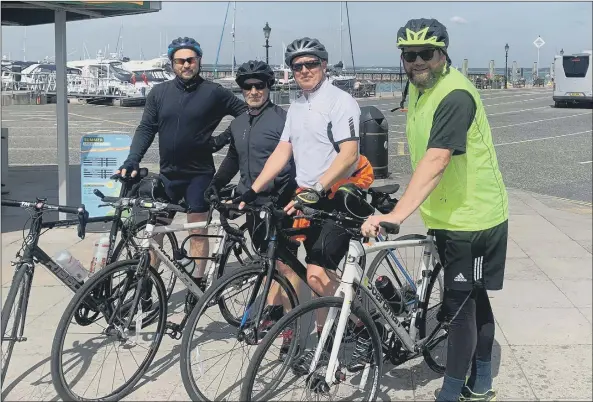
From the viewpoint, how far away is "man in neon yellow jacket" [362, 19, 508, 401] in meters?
2.83

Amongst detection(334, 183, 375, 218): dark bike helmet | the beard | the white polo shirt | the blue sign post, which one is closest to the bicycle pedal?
the white polo shirt

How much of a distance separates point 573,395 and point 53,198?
7875 mm

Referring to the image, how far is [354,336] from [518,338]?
1663 mm

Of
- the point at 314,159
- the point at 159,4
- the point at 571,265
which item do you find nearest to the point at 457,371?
the point at 314,159

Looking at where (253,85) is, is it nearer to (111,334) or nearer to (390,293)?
(390,293)

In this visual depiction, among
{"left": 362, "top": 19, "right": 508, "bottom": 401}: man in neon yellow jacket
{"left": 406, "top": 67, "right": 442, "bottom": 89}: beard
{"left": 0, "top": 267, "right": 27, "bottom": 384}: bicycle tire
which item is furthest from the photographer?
{"left": 0, "top": 267, "right": 27, "bottom": 384}: bicycle tire

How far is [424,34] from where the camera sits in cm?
288

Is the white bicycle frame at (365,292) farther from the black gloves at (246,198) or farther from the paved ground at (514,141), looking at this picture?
the paved ground at (514,141)

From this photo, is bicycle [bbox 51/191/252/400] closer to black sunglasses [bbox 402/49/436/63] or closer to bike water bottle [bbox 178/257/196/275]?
bike water bottle [bbox 178/257/196/275]

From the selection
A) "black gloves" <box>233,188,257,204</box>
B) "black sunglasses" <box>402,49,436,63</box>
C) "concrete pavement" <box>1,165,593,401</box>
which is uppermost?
"black sunglasses" <box>402,49,436,63</box>

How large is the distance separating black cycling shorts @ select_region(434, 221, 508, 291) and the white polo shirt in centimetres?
75

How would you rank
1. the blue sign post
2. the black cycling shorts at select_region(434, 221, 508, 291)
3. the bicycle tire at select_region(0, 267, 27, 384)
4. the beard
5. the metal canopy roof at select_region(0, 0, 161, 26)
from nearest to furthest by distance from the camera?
1. the beard
2. the black cycling shorts at select_region(434, 221, 508, 291)
3. the bicycle tire at select_region(0, 267, 27, 384)
4. the metal canopy roof at select_region(0, 0, 161, 26)
5. the blue sign post

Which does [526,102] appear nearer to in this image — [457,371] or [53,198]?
[53,198]

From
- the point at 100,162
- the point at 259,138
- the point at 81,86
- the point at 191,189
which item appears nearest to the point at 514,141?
the point at 100,162
